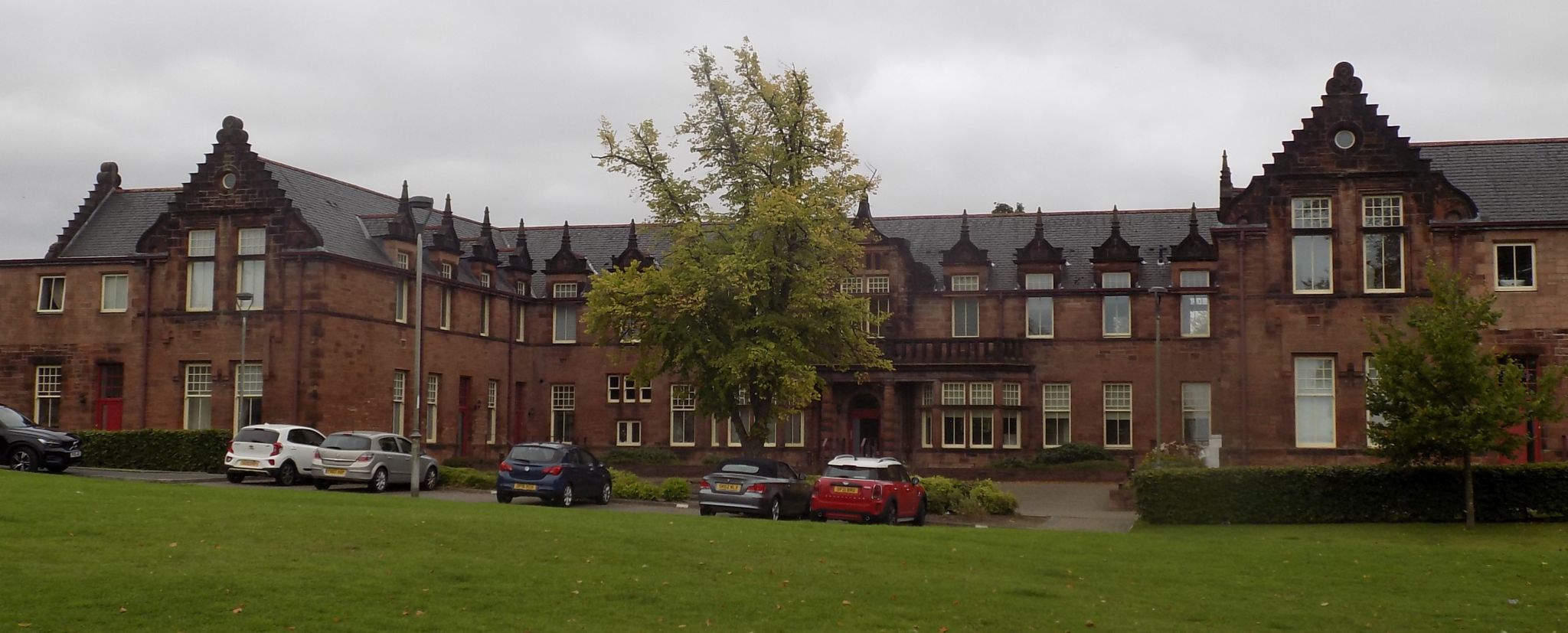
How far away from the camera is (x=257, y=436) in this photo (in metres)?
36.4

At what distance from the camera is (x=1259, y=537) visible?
92.0 feet

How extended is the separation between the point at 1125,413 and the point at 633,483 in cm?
2413

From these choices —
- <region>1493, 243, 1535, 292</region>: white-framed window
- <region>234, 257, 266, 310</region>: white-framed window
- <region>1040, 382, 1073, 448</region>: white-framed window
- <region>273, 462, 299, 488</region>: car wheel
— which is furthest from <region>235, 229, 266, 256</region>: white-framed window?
<region>1493, 243, 1535, 292</region>: white-framed window

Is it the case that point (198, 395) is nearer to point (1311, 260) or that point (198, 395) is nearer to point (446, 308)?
point (446, 308)

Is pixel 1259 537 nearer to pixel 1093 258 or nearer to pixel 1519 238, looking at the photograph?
pixel 1519 238

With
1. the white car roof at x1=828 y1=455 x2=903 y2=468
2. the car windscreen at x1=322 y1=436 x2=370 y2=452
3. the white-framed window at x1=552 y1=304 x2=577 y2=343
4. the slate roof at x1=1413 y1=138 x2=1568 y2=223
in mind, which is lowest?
the white car roof at x1=828 y1=455 x2=903 y2=468

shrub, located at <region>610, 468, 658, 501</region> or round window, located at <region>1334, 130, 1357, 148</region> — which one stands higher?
round window, located at <region>1334, 130, 1357, 148</region>

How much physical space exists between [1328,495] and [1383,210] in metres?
12.9

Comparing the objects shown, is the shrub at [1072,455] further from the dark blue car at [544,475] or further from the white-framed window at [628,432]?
the dark blue car at [544,475]

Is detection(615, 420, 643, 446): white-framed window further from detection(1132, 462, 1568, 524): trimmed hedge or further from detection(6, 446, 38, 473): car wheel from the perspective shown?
detection(1132, 462, 1568, 524): trimmed hedge

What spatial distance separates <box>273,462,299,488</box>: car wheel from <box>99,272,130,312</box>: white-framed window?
52.3 ft

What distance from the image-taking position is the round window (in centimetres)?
4150

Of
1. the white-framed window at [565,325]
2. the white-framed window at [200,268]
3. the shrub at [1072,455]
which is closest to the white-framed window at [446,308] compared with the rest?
the white-framed window at [565,325]

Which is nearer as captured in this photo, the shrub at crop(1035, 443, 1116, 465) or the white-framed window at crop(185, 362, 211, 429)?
the white-framed window at crop(185, 362, 211, 429)
